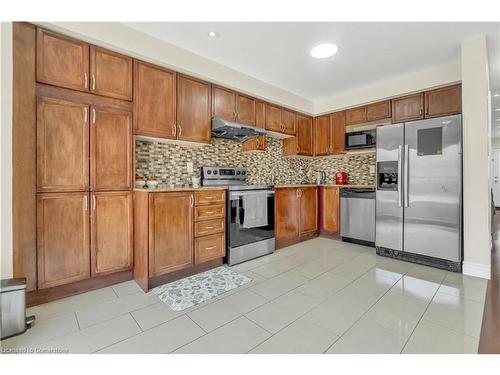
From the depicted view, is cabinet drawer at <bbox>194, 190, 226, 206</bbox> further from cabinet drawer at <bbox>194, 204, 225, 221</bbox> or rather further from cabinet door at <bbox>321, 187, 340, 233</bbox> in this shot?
cabinet door at <bbox>321, 187, 340, 233</bbox>

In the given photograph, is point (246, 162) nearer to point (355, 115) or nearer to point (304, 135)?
point (304, 135)

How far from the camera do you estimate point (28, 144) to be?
6.32 ft

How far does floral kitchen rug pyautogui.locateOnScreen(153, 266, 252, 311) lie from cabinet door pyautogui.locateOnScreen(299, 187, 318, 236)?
1.78 m

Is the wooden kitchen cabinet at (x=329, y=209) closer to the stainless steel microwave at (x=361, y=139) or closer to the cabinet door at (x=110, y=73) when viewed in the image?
the stainless steel microwave at (x=361, y=139)

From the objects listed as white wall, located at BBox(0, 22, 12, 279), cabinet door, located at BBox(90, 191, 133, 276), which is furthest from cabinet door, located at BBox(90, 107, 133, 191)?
white wall, located at BBox(0, 22, 12, 279)

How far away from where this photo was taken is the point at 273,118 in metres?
3.96

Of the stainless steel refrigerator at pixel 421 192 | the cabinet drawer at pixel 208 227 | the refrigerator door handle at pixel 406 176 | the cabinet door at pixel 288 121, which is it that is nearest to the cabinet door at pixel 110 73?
the cabinet drawer at pixel 208 227

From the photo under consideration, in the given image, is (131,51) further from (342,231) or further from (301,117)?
(342,231)

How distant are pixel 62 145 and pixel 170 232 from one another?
126 centimetres

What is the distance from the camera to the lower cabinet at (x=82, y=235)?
79.4 inches

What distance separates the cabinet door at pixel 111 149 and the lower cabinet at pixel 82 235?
0.12 meters

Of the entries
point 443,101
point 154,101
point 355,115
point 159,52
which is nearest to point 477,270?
point 443,101
